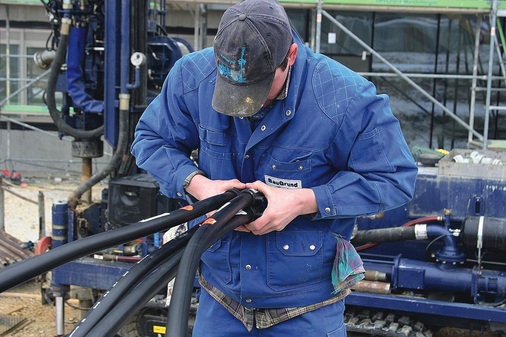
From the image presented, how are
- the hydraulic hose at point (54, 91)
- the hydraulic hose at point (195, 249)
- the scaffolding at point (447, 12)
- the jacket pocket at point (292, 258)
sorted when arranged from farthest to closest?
the scaffolding at point (447, 12) < the hydraulic hose at point (54, 91) < the jacket pocket at point (292, 258) < the hydraulic hose at point (195, 249)

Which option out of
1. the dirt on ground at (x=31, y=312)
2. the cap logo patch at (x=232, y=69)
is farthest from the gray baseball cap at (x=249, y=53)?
the dirt on ground at (x=31, y=312)

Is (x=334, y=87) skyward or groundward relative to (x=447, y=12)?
groundward

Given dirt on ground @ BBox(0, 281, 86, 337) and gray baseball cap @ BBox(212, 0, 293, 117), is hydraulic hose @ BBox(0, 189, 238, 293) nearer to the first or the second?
gray baseball cap @ BBox(212, 0, 293, 117)

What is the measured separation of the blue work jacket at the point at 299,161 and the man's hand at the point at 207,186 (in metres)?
0.05

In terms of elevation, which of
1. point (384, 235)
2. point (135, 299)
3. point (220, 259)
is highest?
point (135, 299)

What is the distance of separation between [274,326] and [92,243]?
1005mm

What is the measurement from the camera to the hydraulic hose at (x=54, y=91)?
5.81 m

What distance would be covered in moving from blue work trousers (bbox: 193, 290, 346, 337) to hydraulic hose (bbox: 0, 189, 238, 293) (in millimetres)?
582

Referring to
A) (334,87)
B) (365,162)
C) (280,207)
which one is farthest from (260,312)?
(334,87)

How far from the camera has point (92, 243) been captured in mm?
1738

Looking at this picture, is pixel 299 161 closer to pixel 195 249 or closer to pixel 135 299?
pixel 195 249

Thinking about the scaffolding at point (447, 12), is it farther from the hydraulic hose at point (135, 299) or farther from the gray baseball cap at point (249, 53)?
the hydraulic hose at point (135, 299)

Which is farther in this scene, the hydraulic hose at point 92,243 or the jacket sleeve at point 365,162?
the jacket sleeve at point 365,162

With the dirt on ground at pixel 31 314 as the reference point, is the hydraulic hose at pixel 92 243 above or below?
above
